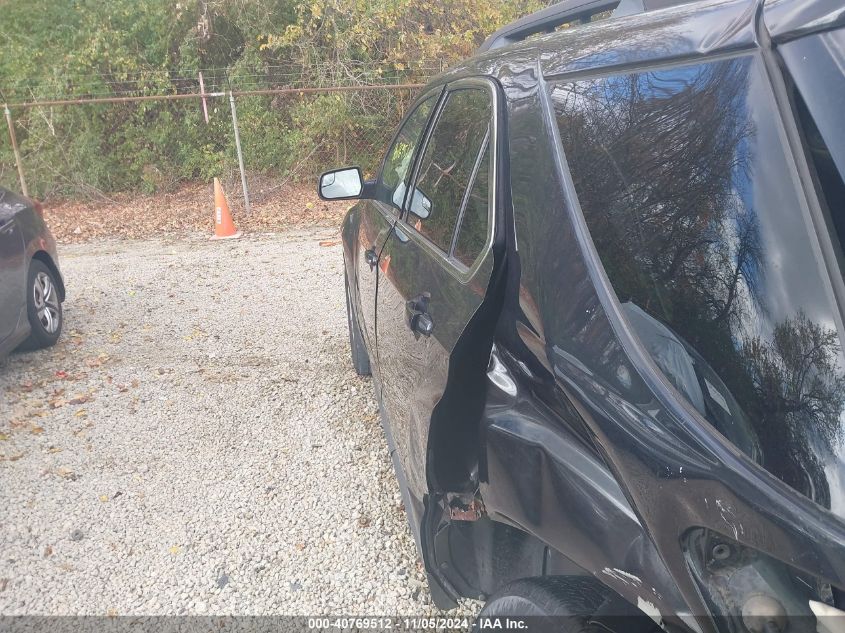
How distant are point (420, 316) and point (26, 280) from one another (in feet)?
13.9

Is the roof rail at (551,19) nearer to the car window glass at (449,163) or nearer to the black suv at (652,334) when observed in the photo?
the car window glass at (449,163)

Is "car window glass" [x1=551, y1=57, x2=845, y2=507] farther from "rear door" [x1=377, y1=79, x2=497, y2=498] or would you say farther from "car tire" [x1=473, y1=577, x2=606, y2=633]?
"car tire" [x1=473, y1=577, x2=606, y2=633]

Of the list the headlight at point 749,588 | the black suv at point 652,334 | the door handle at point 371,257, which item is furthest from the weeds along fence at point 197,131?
the headlight at point 749,588

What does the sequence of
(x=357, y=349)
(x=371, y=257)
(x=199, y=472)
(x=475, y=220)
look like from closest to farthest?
(x=475, y=220), (x=371, y=257), (x=199, y=472), (x=357, y=349)

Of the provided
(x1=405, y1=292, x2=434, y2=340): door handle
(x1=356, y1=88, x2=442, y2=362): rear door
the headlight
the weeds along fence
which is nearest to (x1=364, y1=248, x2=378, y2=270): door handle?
(x1=356, y1=88, x2=442, y2=362): rear door

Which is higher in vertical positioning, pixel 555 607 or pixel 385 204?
pixel 385 204

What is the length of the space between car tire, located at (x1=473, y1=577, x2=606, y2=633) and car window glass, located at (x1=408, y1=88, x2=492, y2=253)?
112cm

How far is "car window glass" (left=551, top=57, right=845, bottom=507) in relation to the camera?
49.7 inches

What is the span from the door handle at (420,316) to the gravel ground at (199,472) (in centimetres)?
123

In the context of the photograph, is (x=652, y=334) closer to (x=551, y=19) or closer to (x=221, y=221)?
(x=551, y=19)

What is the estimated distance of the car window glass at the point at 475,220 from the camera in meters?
2.17

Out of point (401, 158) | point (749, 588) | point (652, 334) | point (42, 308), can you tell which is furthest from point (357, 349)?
point (749, 588)

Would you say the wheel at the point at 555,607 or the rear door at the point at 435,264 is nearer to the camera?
the wheel at the point at 555,607

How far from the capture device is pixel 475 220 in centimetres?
227
